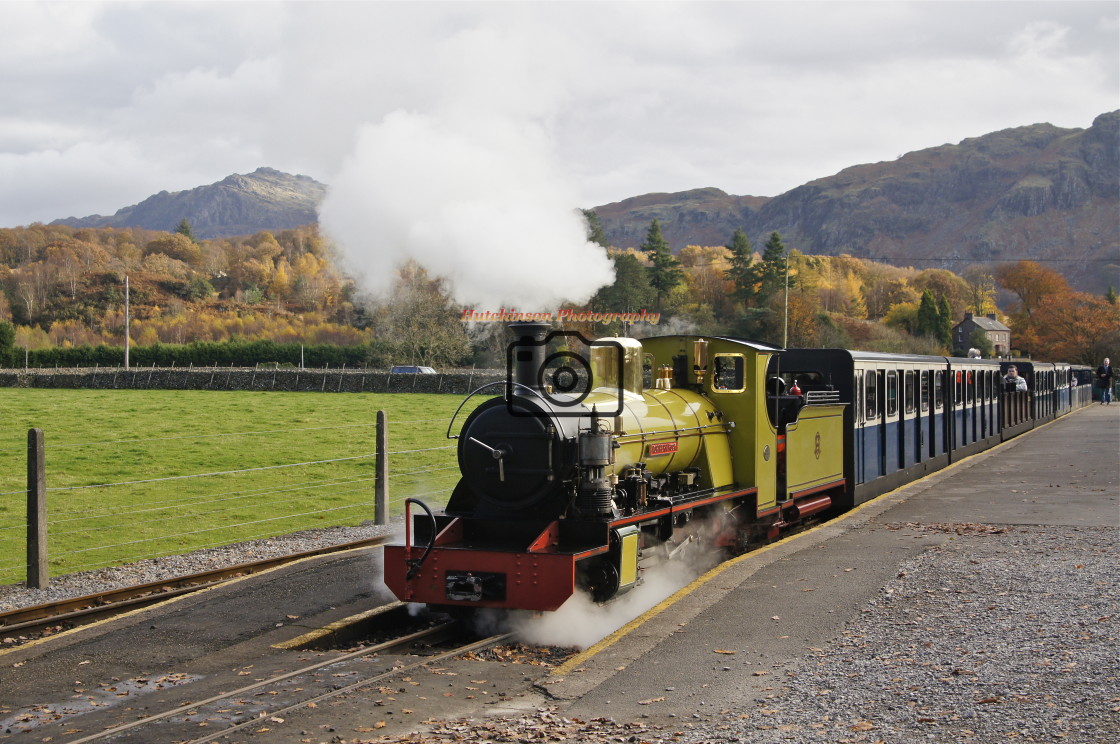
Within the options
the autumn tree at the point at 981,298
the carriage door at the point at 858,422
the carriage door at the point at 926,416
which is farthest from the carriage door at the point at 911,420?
the autumn tree at the point at 981,298

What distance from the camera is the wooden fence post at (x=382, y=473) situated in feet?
46.2

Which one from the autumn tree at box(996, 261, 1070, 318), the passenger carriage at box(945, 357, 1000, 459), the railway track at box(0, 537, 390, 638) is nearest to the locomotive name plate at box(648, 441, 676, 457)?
the railway track at box(0, 537, 390, 638)

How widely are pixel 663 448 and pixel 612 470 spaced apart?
106cm

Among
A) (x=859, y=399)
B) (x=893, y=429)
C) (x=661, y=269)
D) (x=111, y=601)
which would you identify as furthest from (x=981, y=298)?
(x=111, y=601)

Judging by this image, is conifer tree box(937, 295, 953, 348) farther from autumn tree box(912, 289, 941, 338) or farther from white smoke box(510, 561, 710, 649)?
white smoke box(510, 561, 710, 649)

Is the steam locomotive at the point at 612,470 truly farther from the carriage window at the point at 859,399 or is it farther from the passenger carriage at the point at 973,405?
the passenger carriage at the point at 973,405

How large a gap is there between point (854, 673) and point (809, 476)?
23.4 ft

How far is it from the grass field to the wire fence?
1.5 inches

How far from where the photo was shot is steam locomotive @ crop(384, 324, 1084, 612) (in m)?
8.43

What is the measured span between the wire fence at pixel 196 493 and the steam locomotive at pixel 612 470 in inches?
167

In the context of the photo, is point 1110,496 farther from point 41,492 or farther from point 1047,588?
point 41,492

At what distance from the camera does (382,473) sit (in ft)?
46.7

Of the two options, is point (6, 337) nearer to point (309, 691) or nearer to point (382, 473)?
point (382, 473)

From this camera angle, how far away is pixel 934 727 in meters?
5.72
